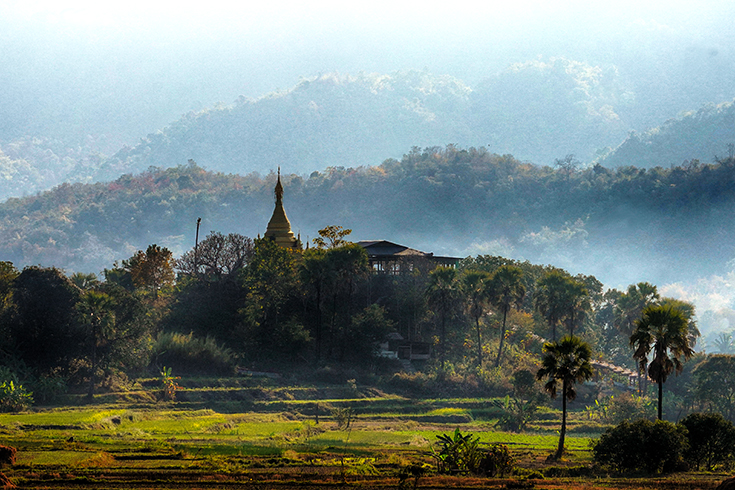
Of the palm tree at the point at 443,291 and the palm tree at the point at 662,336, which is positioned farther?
the palm tree at the point at 443,291

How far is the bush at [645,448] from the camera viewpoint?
42.3 metres

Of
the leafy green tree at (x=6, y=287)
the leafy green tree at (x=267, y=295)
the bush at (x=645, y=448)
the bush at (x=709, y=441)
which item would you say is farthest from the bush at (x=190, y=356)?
the bush at (x=709, y=441)

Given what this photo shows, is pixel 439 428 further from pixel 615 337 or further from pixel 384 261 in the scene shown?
pixel 615 337

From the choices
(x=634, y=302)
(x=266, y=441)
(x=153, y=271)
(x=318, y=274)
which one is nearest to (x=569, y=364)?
(x=266, y=441)

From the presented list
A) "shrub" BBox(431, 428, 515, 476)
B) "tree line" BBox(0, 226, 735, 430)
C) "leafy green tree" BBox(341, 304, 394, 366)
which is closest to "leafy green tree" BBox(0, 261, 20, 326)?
"tree line" BBox(0, 226, 735, 430)

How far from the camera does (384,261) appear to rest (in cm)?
8681

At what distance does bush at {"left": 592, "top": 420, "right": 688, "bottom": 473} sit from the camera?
139 ft

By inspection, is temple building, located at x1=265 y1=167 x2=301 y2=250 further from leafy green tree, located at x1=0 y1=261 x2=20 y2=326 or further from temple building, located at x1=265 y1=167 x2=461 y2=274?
leafy green tree, located at x1=0 y1=261 x2=20 y2=326

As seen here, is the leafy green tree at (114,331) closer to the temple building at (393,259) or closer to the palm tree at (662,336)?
the temple building at (393,259)

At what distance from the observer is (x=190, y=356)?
69.2 m

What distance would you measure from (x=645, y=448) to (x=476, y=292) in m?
34.9

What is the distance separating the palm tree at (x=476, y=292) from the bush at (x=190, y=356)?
808 inches

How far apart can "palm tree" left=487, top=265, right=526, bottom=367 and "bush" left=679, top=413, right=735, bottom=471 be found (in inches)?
1237

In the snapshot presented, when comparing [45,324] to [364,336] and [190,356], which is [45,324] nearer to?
[190,356]
